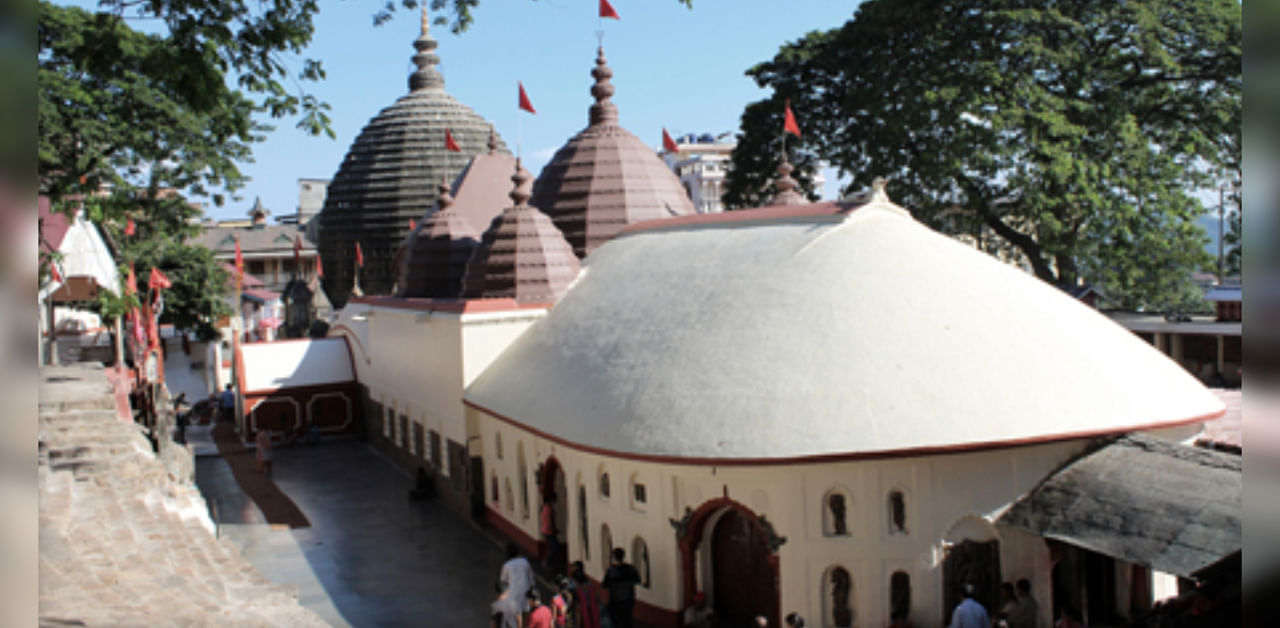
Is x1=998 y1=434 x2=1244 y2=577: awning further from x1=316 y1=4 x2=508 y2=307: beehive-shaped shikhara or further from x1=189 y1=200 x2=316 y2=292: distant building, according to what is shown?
x1=189 y1=200 x2=316 y2=292: distant building

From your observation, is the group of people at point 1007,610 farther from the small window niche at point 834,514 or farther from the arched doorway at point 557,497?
the arched doorway at point 557,497

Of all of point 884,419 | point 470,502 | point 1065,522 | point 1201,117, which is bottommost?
point 470,502

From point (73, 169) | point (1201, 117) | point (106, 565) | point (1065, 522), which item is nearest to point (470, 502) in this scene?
point (73, 169)

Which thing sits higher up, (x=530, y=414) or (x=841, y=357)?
(x=841, y=357)

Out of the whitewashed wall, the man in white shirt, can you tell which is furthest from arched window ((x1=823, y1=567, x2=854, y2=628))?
the man in white shirt

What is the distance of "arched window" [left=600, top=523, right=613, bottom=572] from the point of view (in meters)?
15.7

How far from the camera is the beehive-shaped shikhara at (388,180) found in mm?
40750

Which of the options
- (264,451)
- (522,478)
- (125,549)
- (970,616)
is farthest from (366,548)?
(970,616)

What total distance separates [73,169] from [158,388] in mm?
10097

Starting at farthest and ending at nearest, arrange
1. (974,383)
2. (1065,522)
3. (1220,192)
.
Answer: (1220,192) → (974,383) → (1065,522)

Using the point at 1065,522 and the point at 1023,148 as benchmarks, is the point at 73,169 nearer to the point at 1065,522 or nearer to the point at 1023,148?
the point at 1065,522

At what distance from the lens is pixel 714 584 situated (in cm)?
1466

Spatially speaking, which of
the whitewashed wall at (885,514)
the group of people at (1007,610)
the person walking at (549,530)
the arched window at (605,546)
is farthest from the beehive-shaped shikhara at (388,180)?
the group of people at (1007,610)

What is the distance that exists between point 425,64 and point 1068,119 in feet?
90.6
